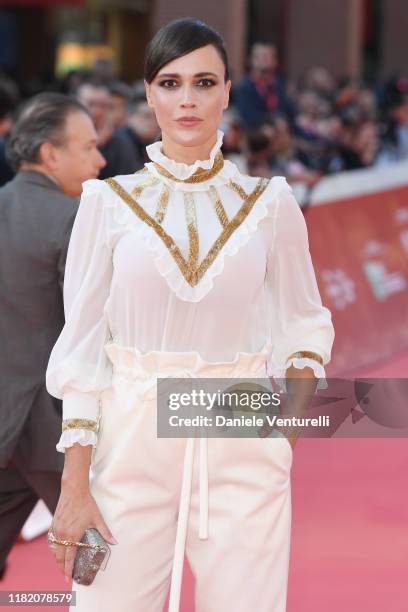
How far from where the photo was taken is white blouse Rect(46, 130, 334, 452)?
8.39 ft

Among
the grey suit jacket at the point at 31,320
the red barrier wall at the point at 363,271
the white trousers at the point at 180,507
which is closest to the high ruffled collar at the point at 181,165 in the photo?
the white trousers at the point at 180,507

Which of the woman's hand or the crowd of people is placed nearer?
the woman's hand

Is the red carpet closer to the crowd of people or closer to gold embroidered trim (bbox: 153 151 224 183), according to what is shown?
the crowd of people

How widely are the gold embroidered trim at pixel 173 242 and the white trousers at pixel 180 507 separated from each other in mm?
177

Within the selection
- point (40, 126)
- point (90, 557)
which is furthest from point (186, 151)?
point (40, 126)

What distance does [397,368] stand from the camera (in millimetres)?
8555

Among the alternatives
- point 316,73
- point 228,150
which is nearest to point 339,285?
point 228,150

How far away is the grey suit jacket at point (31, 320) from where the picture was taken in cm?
355

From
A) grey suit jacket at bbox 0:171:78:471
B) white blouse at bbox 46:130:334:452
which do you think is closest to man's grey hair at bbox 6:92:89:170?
grey suit jacket at bbox 0:171:78:471

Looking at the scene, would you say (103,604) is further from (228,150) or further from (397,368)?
(228,150)

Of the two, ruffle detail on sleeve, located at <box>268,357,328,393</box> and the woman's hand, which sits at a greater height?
ruffle detail on sleeve, located at <box>268,357,328,393</box>

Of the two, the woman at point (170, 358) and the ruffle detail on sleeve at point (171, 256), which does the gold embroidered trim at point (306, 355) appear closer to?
the woman at point (170, 358)

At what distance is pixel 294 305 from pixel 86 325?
0.49 metres

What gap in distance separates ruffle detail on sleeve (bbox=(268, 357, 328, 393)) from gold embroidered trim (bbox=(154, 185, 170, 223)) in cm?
45
